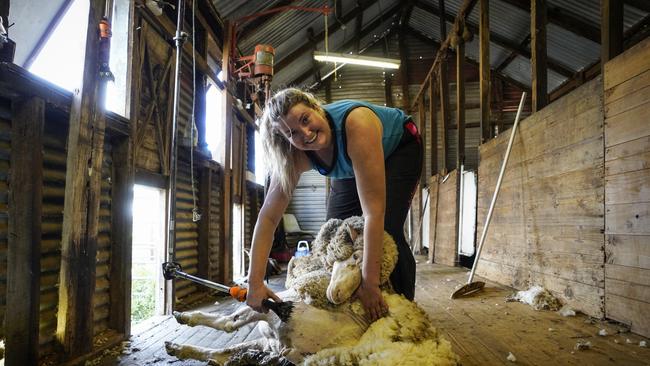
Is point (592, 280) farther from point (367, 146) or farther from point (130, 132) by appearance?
point (130, 132)

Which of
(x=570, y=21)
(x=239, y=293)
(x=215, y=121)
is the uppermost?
(x=570, y=21)

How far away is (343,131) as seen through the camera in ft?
5.43

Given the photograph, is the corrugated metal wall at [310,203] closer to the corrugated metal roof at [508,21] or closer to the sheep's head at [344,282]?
the corrugated metal roof at [508,21]

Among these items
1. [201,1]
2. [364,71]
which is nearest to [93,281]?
[201,1]

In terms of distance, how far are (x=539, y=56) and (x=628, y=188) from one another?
6.25 ft

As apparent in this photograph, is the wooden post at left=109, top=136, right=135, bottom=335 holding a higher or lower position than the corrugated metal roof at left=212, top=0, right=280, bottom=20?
lower

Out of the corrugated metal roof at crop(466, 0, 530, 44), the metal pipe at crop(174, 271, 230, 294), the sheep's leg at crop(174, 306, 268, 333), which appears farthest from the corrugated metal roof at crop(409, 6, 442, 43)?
the sheep's leg at crop(174, 306, 268, 333)

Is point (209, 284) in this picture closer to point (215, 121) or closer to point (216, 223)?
point (216, 223)

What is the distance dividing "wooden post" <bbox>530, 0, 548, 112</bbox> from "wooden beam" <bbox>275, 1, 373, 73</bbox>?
5.03 m

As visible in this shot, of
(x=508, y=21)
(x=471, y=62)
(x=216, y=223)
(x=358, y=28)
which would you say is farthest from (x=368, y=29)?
(x=216, y=223)

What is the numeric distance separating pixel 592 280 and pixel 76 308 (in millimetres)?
3107

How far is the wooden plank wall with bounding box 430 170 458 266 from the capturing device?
19.2ft

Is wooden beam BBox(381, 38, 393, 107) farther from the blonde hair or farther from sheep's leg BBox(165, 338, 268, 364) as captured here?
sheep's leg BBox(165, 338, 268, 364)

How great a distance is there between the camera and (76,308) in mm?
2029
